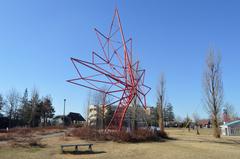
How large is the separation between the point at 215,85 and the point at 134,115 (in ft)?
42.7

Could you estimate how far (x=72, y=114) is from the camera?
319 ft

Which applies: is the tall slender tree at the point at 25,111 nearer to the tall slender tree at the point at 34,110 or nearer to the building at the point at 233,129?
the tall slender tree at the point at 34,110

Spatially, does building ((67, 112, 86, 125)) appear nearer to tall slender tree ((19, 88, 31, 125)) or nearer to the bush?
tall slender tree ((19, 88, 31, 125))

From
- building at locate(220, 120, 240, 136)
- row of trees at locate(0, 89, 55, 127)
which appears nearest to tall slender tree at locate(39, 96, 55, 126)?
row of trees at locate(0, 89, 55, 127)

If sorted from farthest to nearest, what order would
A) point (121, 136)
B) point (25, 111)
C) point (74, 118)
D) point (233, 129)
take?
point (74, 118) < point (25, 111) < point (233, 129) < point (121, 136)

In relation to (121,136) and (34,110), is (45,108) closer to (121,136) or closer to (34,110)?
(34,110)

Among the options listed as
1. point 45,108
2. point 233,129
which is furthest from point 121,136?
point 45,108

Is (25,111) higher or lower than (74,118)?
higher

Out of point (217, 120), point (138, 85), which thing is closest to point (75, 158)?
point (138, 85)

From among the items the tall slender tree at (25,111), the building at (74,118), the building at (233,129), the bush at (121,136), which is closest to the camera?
the bush at (121,136)

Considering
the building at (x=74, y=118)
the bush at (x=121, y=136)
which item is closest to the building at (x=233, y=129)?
the bush at (x=121, y=136)

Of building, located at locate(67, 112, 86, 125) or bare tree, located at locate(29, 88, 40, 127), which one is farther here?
building, located at locate(67, 112, 86, 125)

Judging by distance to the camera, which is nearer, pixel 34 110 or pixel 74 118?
pixel 34 110

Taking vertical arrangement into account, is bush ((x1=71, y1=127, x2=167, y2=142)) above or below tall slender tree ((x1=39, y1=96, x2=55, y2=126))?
below
